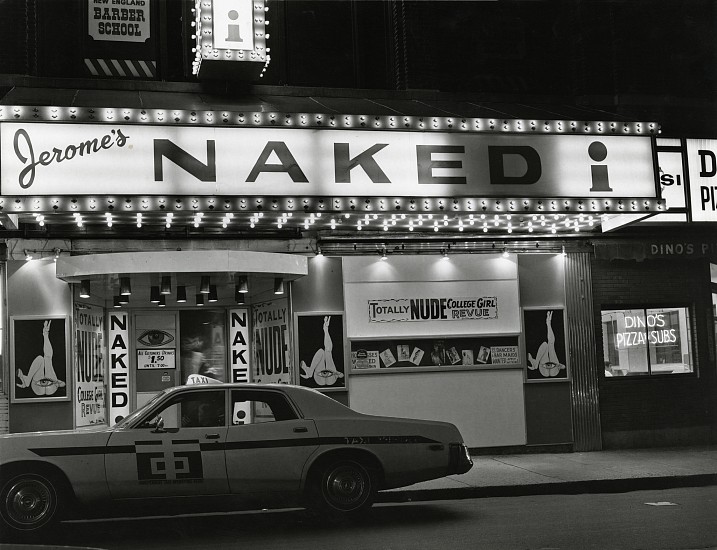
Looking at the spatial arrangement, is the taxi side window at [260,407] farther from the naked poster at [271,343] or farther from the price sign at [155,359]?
the price sign at [155,359]

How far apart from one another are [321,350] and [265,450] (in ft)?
18.0

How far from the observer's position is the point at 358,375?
14609mm

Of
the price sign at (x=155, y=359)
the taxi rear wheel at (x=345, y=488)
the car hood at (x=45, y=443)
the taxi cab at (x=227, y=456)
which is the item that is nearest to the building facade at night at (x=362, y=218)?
the price sign at (x=155, y=359)

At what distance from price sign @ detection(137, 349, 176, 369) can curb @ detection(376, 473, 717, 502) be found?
5.62 meters

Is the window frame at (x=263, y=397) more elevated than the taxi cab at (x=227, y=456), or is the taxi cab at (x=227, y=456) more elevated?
the window frame at (x=263, y=397)

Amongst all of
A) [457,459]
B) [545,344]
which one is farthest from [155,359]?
[457,459]

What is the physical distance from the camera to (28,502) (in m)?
8.67

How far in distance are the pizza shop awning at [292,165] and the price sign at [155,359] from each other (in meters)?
2.25

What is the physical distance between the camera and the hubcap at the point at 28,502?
8.63 metres

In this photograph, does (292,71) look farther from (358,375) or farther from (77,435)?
(77,435)

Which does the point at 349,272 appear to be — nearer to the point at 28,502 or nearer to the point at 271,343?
the point at 271,343

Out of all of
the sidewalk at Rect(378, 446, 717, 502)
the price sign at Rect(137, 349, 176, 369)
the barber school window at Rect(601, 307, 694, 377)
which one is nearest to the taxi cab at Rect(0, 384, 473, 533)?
the sidewalk at Rect(378, 446, 717, 502)

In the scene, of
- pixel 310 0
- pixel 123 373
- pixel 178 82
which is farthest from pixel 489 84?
pixel 123 373

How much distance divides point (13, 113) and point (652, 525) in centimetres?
944
